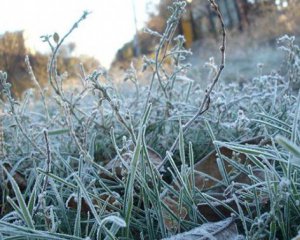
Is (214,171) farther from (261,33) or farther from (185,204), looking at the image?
(261,33)

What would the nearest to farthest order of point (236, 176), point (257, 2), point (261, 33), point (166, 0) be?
point (236, 176), point (261, 33), point (257, 2), point (166, 0)

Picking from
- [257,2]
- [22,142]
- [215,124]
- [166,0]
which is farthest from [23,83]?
[166,0]

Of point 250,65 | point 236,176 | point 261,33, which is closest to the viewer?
point 236,176

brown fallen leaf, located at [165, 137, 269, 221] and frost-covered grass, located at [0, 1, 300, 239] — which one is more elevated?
frost-covered grass, located at [0, 1, 300, 239]

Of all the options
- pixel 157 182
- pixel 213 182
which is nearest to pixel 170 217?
pixel 157 182

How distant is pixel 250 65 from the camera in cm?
813

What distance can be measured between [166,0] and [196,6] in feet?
4.60

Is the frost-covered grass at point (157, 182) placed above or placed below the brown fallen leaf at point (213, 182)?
above

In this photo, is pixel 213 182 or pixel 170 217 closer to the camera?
pixel 170 217

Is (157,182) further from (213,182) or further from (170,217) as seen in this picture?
(213,182)

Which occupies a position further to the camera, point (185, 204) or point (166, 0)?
point (166, 0)

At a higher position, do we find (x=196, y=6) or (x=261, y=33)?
(x=196, y=6)

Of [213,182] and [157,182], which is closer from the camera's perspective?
[157,182]

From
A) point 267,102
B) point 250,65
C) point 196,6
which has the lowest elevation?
point 250,65
